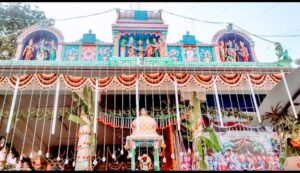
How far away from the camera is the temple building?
7449 mm

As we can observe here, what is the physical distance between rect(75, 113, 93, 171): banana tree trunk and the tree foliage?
Answer: 10.4 meters

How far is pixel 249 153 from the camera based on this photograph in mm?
8031

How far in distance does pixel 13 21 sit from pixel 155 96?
12776mm

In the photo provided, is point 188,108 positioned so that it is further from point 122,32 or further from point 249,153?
point 122,32

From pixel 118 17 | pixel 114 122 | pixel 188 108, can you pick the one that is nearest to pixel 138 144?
pixel 114 122

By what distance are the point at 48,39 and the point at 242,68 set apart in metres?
7.47

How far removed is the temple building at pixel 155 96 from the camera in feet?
Answer: 24.4

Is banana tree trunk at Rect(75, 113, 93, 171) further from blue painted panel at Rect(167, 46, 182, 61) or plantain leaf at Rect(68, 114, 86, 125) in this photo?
blue painted panel at Rect(167, 46, 182, 61)

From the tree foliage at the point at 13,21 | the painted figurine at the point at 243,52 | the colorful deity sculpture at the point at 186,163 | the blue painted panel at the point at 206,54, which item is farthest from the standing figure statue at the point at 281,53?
the tree foliage at the point at 13,21

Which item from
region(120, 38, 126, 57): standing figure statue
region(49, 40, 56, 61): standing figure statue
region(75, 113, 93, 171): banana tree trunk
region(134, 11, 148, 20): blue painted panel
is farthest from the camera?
region(134, 11, 148, 20): blue painted panel

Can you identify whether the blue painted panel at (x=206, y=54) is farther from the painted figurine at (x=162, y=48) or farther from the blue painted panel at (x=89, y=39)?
the blue painted panel at (x=89, y=39)

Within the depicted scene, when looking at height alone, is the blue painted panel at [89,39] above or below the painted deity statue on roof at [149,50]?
above

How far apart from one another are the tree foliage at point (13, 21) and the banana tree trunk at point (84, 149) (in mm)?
10429

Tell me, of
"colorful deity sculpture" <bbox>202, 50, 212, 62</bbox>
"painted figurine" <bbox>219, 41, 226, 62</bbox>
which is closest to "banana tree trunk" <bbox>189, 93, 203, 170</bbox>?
"colorful deity sculpture" <bbox>202, 50, 212, 62</bbox>
